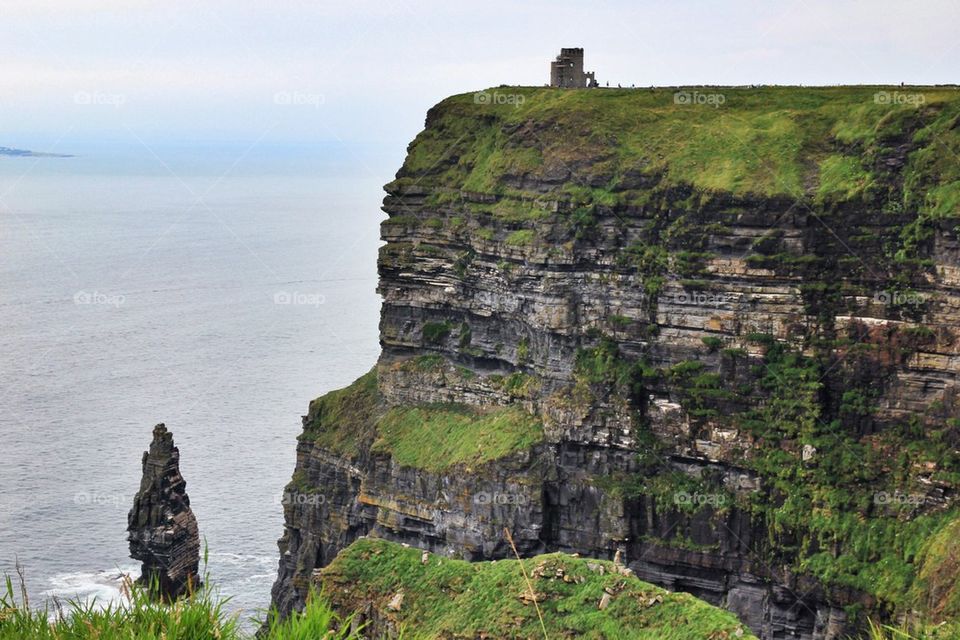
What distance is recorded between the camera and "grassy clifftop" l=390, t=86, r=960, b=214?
78.3 m

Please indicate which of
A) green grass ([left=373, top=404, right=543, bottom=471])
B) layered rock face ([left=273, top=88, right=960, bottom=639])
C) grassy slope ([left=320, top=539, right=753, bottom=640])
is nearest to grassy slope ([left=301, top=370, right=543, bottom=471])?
green grass ([left=373, top=404, right=543, bottom=471])

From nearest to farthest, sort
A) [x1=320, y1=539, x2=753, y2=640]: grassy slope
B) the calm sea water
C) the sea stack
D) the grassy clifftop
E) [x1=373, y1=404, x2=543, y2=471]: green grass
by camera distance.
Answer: [x1=320, y1=539, x2=753, y2=640]: grassy slope
the grassy clifftop
[x1=373, y1=404, x2=543, y2=471]: green grass
the sea stack
the calm sea water

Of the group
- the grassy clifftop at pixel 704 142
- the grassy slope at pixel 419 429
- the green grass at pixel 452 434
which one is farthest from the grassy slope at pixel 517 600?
the grassy clifftop at pixel 704 142

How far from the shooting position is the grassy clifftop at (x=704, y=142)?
78312 millimetres

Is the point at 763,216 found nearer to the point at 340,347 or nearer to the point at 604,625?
the point at 604,625

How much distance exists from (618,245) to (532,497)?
15979 millimetres

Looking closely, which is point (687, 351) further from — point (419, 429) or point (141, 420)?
point (141, 420)

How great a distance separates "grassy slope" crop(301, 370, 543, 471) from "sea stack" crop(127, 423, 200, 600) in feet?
34.2

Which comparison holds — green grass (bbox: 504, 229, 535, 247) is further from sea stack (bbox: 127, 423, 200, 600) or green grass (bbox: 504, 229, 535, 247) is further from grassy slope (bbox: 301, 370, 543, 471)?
sea stack (bbox: 127, 423, 200, 600)

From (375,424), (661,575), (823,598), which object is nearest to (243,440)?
(375,424)

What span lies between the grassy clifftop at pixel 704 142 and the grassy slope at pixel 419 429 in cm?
1477

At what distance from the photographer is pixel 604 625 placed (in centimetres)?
5506

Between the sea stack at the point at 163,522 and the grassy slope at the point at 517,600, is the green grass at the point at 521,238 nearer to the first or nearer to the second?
the grassy slope at the point at 517,600

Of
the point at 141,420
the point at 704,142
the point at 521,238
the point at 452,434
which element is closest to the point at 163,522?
the point at 452,434
